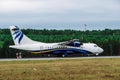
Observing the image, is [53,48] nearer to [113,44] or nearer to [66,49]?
[66,49]

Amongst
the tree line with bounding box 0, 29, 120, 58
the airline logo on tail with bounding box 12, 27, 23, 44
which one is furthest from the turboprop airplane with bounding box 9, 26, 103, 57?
the tree line with bounding box 0, 29, 120, 58

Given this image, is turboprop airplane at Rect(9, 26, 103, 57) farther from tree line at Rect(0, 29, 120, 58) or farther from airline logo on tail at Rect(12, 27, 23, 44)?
tree line at Rect(0, 29, 120, 58)

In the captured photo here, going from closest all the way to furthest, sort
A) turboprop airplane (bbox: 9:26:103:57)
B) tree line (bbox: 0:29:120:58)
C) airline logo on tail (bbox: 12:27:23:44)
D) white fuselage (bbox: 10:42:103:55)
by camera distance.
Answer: white fuselage (bbox: 10:42:103:55), turboprop airplane (bbox: 9:26:103:57), airline logo on tail (bbox: 12:27:23:44), tree line (bbox: 0:29:120:58)

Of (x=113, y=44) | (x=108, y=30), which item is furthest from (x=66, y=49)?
(x=108, y=30)

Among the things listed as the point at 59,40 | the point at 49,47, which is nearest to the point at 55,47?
the point at 49,47

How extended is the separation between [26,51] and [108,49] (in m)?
18.3

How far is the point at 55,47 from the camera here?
276ft

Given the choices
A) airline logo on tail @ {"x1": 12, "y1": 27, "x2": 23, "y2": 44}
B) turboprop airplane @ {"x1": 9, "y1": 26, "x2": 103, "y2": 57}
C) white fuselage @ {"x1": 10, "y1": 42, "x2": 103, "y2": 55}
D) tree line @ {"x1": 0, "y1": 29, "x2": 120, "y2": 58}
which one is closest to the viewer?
white fuselage @ {"x1": 10, "y1": 42, "x2": 103, "y2": 55}

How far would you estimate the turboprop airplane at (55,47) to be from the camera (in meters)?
83.3

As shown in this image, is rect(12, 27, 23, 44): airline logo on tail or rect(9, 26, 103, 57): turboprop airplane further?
rect(12, 27, 23, 44): airline logo on tail

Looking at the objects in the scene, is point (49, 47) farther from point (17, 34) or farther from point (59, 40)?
point (59, 40)

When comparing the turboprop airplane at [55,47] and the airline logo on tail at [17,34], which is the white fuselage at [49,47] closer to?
the turboprop airplane at [55,47]

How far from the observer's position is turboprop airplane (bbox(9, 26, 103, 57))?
8331 cm

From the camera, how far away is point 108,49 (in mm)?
94062
